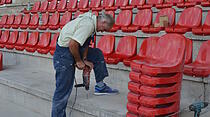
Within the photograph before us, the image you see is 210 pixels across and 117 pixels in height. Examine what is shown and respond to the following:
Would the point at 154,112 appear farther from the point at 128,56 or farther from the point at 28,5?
the point at 28,5

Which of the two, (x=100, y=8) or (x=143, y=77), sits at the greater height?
(x=100, y=8)

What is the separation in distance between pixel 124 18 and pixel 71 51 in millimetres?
2426

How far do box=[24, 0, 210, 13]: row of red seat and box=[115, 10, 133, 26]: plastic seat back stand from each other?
225mm

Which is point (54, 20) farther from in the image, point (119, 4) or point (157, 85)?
point (157, 85)

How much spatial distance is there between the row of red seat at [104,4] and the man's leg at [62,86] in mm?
2354

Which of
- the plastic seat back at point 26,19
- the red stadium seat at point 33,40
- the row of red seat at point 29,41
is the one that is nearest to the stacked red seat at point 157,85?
the row of red seat at point 29,41

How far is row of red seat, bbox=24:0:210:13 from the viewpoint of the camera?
4.35 meters

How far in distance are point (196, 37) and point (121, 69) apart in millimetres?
939

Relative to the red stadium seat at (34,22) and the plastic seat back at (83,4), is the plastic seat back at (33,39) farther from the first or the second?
the plastic seat back at (83,4)

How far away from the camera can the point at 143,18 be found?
4492 mm

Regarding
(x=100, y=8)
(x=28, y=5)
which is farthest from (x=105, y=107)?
(x=28, y=5)

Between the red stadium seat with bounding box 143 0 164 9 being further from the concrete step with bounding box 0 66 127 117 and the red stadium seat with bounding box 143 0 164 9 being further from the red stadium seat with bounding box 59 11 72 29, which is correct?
the concrete step with bounding box 0 66 127 117

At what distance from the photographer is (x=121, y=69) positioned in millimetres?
3455

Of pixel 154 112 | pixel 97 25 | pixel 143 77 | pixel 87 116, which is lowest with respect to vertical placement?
pixel 87 116
